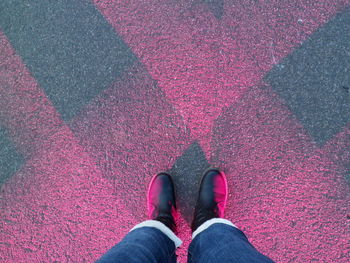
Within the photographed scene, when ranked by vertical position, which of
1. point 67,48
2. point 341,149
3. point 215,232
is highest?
point 67,48

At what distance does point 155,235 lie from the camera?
1.58 metres

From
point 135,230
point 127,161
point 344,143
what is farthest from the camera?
point 127,161

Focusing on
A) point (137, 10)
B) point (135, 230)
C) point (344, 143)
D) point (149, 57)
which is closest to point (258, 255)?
point (135, 230)

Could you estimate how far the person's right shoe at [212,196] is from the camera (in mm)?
1858

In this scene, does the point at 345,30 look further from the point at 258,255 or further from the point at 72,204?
the point at 72,204

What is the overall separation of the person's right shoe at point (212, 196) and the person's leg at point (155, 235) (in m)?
0.20

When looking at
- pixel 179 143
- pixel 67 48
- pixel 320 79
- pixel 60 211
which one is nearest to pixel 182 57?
pixel 179 143

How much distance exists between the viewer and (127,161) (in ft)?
6.55

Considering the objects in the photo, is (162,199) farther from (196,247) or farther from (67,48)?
(67,48)

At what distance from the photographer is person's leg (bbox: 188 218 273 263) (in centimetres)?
132

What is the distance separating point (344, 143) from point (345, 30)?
859 mm

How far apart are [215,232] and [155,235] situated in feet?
Result: 1.23

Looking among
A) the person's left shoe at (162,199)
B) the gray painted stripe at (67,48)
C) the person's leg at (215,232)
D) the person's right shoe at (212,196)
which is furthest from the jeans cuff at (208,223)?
the gray painted stripe at (67,48)

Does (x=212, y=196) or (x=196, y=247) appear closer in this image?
(x=196, y=247)
